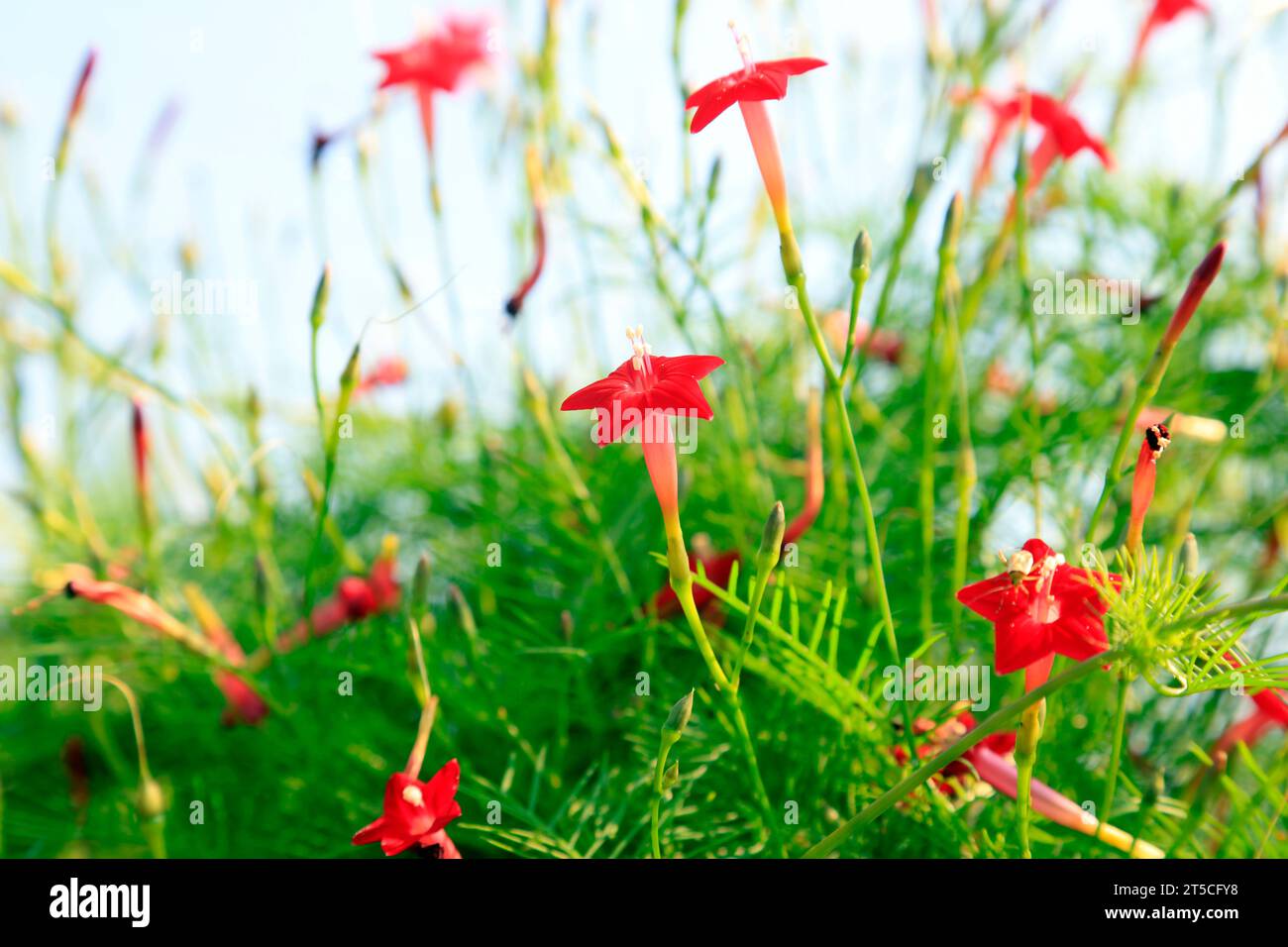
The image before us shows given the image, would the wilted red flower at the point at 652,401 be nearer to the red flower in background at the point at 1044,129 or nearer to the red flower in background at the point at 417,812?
the red flower in background at the point at 417,812

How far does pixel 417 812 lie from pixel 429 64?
1.52 ft

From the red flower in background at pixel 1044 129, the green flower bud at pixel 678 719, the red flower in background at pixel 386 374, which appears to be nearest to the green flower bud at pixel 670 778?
the green flower bud at pixel 678 719

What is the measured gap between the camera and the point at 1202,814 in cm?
51

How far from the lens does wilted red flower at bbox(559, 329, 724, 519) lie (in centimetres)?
45

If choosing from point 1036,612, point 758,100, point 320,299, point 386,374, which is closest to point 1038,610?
point 1036,612

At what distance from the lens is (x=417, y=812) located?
1.64ft

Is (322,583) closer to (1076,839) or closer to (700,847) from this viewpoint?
(700,847)

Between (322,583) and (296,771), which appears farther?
(322,583)

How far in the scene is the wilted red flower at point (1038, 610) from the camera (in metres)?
0.44

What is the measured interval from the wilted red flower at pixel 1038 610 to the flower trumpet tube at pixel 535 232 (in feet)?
1.16

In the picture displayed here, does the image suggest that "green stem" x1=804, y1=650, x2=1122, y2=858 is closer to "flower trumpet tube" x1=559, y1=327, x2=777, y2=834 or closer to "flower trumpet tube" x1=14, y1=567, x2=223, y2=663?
"flower trumpet tube" x1=559, y1=327, x2=777, y2=834

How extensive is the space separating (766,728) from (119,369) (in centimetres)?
45

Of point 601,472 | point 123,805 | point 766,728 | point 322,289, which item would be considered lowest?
point 123,805

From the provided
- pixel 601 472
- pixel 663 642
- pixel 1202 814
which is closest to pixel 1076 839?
pixel 1202 814
